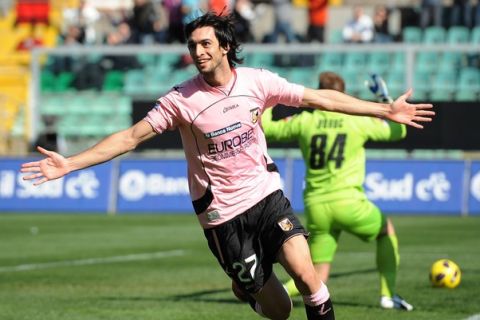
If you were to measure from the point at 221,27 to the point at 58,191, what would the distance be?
61.9 feet

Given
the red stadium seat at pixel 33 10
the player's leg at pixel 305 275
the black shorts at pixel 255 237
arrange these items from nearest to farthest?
the player's leg at pixel 305 275 → the black shorts at pixel 255 237 → the red stadium seat at pixel 33 10

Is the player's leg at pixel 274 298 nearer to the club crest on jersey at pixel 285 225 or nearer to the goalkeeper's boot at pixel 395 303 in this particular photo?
the club crest on jersey at pixel 285 225

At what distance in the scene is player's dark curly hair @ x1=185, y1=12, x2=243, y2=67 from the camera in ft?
28.7

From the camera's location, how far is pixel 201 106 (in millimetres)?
8773

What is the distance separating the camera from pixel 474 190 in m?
24.7

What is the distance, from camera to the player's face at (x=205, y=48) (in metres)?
8.67

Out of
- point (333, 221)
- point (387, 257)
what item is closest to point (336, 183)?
point (333, 221)

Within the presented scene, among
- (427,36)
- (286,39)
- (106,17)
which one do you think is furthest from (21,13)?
(427,36)

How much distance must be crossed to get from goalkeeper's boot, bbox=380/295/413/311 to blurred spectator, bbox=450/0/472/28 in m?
19.0

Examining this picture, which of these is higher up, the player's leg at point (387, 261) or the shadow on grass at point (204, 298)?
the player's leg at point (387, 261)

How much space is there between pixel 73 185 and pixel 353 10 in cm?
997

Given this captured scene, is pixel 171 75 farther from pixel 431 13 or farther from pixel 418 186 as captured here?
pixel 418 186

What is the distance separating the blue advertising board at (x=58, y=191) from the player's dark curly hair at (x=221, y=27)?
1806cm

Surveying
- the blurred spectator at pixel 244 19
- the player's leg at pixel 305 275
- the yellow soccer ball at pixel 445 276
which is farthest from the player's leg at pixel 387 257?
the blurred spectator at pixel 244 19
